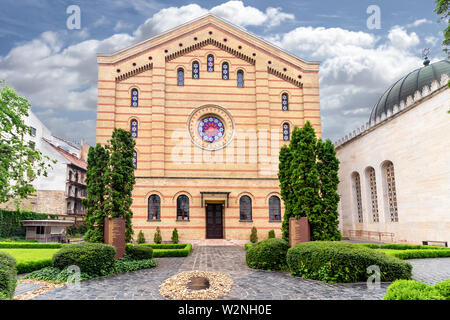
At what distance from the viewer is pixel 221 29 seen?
29625mm

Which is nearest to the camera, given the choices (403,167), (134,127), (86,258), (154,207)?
(86,258)

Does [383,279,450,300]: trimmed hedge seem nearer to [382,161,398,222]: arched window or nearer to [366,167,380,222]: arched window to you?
[382,161,398,222]: arched window

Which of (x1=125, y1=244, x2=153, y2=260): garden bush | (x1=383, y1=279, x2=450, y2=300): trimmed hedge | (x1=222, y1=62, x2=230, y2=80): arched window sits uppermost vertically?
(x1=222, y1=62, x2=230, y2=80): arched window

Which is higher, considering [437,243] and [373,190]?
[373,190]

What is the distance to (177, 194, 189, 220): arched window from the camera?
2664 centimetres

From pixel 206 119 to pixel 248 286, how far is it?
20516 millimetres

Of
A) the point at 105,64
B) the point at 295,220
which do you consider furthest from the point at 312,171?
the point at 105,64

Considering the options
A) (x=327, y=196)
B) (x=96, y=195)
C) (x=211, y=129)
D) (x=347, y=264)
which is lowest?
(x=347, y=264)

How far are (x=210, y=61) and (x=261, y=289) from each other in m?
24.0

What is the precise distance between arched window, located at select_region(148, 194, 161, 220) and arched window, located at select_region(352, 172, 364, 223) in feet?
65.9

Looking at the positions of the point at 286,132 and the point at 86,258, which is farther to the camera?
the point at 286,132

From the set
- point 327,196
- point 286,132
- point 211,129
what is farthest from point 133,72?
point 327,196

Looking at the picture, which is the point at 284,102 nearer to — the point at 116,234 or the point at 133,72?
the point at 133,72

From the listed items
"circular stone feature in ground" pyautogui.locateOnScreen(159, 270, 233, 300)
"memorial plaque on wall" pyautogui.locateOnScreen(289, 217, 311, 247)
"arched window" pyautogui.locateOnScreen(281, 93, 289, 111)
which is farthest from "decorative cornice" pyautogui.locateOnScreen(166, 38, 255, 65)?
"circular stone feature in ground" pyautogui.locateOnScreen(159, 270, 233, 300)
